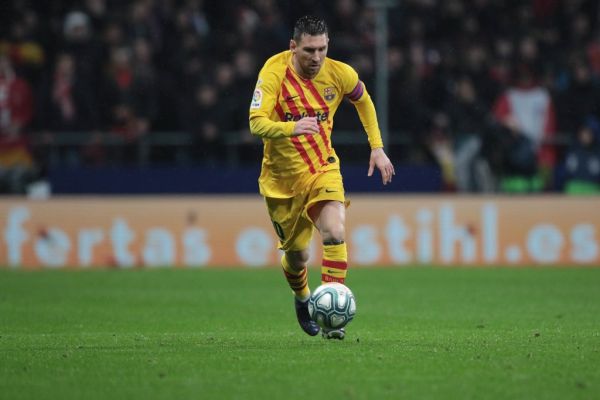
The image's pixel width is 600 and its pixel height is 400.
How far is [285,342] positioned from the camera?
9.16 m

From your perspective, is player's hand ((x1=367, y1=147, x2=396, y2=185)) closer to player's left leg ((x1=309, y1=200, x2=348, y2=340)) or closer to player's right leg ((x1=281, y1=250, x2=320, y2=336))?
player's left leg ((x1=309, y1=200, x2=348, y2=340))

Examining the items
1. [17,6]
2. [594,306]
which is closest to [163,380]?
[594,306]

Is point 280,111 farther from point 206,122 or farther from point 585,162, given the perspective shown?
point 585,162

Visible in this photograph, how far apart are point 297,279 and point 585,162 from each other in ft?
35.9

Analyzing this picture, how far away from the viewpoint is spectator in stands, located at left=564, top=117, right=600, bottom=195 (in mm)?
19500

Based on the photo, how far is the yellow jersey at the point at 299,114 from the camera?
933cm

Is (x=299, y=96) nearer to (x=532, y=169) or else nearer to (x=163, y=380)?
(x=163, y=380)

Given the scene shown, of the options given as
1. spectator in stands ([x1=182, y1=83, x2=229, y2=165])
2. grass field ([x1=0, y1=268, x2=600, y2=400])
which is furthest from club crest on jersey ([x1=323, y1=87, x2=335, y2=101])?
spectator in stands ([x1=182, y1=83, x2=229, y2=165])

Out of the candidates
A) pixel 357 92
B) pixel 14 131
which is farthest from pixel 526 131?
pixel 357 92

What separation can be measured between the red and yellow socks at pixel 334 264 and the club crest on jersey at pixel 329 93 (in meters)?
1.19

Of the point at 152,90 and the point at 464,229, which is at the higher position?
the point at 152,90

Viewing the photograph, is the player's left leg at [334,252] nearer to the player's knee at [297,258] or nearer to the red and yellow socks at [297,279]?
the player's knee at [297,258]

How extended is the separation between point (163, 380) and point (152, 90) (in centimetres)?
1311

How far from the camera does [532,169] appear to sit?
65.7 ft
